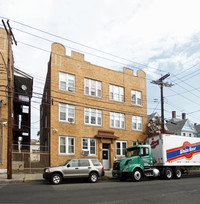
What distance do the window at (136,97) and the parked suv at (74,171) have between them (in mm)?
13467

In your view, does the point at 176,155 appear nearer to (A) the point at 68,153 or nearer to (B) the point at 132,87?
(A) the point at 68,153

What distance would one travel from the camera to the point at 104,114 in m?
25.7

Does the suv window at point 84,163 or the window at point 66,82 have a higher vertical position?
the window at point 66,82

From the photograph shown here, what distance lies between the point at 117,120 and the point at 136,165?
1016 cm

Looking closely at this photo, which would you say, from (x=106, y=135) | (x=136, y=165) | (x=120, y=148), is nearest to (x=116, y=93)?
(x=106, y=135)

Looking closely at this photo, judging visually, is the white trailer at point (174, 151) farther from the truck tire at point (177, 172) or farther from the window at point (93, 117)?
the window at point (93, 117)

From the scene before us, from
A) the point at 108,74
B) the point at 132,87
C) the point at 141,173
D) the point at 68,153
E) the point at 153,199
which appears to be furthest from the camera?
the point at 132,87

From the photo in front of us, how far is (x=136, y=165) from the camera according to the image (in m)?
16.9

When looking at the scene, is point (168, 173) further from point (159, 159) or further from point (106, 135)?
point (106, 135)

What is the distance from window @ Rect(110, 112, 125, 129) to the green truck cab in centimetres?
796

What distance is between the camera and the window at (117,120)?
2631 centimetres

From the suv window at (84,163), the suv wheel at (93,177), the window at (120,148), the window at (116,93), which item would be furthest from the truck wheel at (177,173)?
the window at (116,93)

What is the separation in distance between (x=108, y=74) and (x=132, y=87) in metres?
3.69

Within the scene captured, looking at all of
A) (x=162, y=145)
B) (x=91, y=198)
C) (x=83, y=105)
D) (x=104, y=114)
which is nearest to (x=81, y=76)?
(x=83, y=105)
